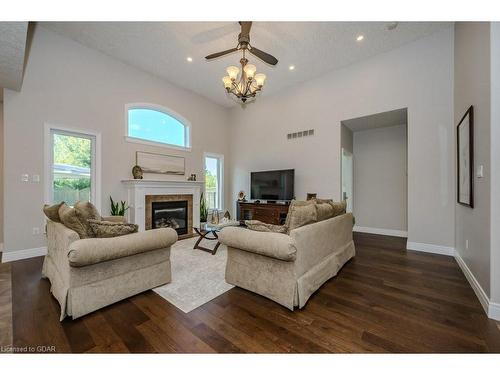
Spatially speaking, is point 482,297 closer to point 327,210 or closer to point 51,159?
point 327,210

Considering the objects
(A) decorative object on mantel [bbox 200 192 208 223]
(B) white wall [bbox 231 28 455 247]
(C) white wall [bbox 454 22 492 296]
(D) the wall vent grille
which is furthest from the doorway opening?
(A) decorative object on mantel [bbox 200 192 208 223]

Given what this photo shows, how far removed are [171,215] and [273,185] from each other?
8.97 feet

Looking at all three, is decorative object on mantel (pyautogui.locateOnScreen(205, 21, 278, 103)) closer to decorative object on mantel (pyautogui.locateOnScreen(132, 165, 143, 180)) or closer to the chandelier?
the chandelier

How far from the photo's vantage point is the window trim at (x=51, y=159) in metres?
3.59

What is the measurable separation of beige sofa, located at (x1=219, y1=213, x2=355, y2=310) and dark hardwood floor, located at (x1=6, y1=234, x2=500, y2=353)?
0.12 m

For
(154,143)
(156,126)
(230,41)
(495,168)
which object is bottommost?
(495,168)

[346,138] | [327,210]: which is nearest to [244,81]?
[327,210]

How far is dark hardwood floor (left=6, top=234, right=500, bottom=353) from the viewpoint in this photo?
4.89ft

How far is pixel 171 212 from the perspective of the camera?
5070 millimetres

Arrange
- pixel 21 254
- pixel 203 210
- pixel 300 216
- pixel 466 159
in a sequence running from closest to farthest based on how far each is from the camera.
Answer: pixel 300 216
pixel 466 159
pixel 21 254
pixel 203 210

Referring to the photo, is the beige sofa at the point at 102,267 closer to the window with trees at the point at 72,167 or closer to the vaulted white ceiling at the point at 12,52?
the window with trees at the point at 72,167

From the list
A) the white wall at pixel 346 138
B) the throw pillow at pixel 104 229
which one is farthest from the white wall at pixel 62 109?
the white wall at pixel 346 138

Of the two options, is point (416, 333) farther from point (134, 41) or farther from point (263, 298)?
point (134, 41)
